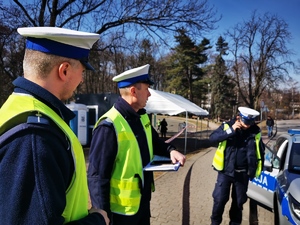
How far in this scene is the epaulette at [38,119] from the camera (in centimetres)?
98

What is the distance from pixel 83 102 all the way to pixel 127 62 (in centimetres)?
1555

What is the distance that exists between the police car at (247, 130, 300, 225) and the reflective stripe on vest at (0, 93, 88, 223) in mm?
2979

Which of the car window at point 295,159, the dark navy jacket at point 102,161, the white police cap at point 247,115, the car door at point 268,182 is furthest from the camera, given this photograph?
the car door at point 268,182

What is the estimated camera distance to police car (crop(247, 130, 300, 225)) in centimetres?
332

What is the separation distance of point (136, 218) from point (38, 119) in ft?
5.63

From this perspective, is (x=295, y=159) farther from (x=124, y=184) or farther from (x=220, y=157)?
(x=124, y=184)

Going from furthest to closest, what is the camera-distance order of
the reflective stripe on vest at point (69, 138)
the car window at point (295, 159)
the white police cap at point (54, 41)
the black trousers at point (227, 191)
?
the car window at point (295, 159)
the black trousers at point (227, 191)
the white police cap at point (54, 41)
the reflective stripe on vest at point (69, 138)

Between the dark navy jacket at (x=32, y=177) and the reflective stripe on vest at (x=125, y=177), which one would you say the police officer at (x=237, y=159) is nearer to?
the reflective stripe on vest at (x=125, y=177)

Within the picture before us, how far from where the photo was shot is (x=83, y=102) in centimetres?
1564

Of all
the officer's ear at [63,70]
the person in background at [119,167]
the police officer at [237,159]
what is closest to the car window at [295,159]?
the police officer at [237,159]

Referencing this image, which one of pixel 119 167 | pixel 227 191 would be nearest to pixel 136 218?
pixel 119 167

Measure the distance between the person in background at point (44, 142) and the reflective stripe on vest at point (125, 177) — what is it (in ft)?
3.26

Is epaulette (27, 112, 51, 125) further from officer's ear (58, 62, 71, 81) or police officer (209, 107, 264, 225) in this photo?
police officer (209, 107, 264, 225)

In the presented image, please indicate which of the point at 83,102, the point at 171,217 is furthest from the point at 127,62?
the point at 171,217
